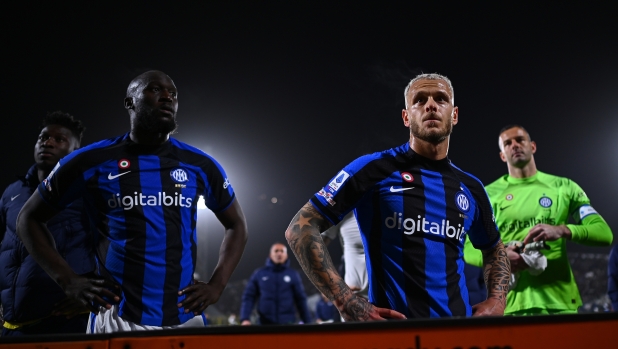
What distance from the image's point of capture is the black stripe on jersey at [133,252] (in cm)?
301

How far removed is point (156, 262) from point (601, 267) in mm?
14616

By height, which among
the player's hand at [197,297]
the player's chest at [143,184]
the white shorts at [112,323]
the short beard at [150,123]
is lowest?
the white shorts at [112,323]

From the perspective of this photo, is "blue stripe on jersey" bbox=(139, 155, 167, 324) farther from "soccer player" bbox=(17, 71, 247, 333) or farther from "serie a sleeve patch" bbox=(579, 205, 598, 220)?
"serie a sleeve patch" bbox=(579, 205, 598, 220)

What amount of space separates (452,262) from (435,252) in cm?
13

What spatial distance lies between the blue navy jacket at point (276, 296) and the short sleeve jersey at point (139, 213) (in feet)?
19.8

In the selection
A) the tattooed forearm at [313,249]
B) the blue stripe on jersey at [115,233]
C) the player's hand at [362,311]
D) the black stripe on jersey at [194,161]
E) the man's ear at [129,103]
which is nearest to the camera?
the player's hand at [362,311]

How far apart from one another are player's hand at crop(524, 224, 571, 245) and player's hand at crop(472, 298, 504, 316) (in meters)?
1.88

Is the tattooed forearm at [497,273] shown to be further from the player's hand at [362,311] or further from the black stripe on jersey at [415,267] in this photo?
the player's hand at [362,311]

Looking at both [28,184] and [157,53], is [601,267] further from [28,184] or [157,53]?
[28,184]

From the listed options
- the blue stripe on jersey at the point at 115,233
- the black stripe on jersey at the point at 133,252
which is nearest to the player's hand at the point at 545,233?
the black stripe on jersey at the point at 133,252

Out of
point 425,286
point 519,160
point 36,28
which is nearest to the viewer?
point 425,286

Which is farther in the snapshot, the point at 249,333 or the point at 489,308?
the point at 489,308

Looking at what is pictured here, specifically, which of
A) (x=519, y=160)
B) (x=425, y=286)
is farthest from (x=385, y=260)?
(x=519, y=160)

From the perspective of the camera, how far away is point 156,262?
10.1ft
